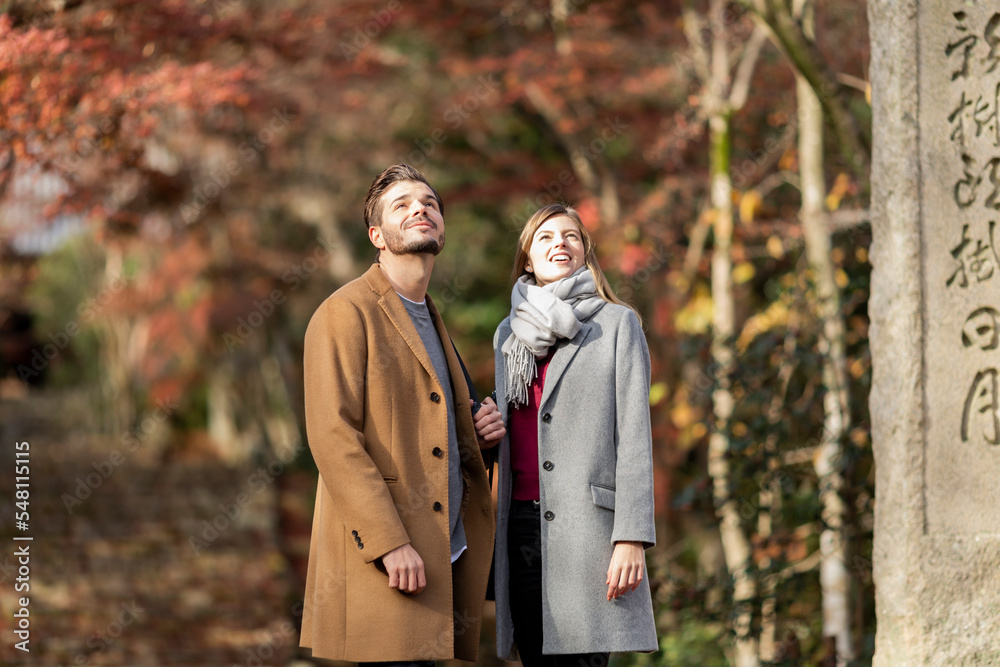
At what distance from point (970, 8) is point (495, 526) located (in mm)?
2289

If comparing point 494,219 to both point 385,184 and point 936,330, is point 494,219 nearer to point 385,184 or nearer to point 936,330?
point 936,330

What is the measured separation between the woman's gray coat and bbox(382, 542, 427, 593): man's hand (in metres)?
0.34

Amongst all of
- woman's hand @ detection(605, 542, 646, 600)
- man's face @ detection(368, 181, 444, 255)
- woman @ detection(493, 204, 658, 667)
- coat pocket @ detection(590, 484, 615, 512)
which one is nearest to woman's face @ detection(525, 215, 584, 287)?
woman @ detection(493, 204, 658, 667)

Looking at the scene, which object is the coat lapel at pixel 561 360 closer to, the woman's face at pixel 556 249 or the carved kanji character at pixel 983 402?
the woman's face at pixel 556 249

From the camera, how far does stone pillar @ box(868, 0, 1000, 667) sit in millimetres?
3162

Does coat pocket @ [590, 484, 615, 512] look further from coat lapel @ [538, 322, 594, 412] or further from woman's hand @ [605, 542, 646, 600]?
coat lapel @ [538, 322, 594, 412]

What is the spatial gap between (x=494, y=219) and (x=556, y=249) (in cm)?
804

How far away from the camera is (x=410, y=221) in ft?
8.56

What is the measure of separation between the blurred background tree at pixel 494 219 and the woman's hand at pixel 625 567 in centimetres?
197

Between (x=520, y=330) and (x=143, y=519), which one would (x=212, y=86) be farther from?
(x=143, y=519)

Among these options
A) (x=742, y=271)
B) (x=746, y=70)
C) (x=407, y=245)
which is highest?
(x=746, y=70)

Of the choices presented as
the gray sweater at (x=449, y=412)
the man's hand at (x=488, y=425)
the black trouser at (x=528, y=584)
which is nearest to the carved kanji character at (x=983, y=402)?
the black trouser at (x=528, y=584)

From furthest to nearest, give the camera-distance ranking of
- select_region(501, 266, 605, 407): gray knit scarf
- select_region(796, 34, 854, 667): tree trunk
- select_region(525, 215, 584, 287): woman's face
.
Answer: select_region(796, 34, 854, 667): tree trunk
select_region(525, 215, 584, 287): woman's face
select_region(501, 266, 605, 407): gray knit scarf

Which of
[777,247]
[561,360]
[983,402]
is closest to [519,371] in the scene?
[561,360]
